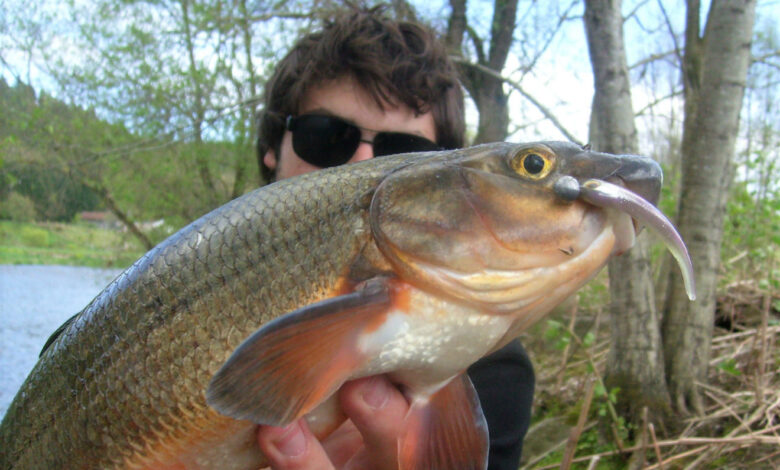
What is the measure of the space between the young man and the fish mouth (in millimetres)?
1179

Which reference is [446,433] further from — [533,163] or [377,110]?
[377,110]

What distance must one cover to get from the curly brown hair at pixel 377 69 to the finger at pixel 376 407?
4.75 ft

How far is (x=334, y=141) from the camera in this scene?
2291mm

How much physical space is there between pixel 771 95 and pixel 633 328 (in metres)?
5.66

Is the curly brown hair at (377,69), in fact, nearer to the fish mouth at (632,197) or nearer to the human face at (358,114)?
the human face at (358,114)

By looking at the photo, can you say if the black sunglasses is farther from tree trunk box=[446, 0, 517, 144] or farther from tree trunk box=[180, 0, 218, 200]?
tree trunk box=[446, 0, 517, 144]

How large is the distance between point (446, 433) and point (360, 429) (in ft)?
0.63

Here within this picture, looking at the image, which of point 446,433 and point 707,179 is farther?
point 707,179

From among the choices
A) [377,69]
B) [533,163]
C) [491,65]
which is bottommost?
[533,163]

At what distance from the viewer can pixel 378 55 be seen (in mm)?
2422

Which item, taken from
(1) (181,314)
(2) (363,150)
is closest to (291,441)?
(1) (181,314)

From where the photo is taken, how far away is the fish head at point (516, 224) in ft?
Result: 3.43

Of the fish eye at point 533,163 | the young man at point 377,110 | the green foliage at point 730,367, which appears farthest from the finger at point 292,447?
the green foliage at point 730,367

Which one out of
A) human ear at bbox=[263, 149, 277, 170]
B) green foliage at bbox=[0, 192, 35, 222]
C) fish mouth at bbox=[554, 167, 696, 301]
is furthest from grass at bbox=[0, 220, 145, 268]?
fish mouth at bbox=[554, 167, 696, 301]
